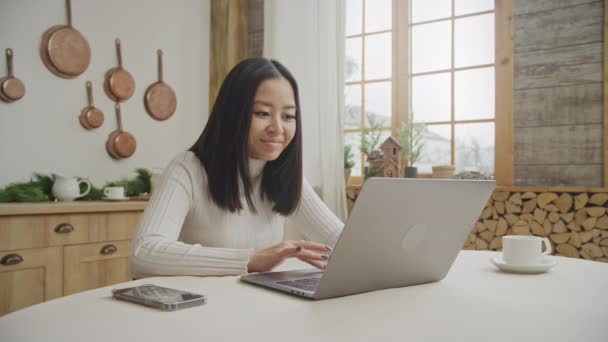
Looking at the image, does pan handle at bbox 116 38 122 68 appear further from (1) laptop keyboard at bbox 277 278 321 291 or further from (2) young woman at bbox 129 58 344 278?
(1) laptop keyboard at bbox 277 278 321 291

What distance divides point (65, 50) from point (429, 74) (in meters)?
2.16

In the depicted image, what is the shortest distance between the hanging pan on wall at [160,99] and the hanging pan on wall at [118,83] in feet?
0.52

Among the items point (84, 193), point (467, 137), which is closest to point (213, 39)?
point (84, 193)

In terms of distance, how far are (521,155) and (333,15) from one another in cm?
142

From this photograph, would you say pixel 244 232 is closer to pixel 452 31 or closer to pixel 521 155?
pixel 521 155

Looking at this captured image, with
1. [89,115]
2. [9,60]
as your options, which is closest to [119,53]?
[89,115]

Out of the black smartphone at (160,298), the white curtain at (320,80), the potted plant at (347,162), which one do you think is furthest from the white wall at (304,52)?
the black smartphone at (160,298)

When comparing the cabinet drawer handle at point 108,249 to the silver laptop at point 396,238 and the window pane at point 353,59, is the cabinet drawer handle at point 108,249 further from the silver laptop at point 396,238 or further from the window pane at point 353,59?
the window pane at point 353,59

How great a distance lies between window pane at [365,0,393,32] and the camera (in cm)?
334

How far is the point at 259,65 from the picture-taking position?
4.74 feet

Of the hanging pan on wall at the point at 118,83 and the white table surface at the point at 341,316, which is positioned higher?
the hanging pan on wall at the point at 118,83

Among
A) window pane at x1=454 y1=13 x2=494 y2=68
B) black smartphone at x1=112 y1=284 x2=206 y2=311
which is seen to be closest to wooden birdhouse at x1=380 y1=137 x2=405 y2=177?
window pane at x1=454 y1=13 x2=494 y2=68

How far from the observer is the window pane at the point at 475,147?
9.72ft

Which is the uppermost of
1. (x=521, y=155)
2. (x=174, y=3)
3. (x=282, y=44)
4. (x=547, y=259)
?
(x=174, y=3)
